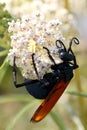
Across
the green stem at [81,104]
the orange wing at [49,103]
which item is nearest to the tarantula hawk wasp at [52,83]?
the orange wing at [49,103]

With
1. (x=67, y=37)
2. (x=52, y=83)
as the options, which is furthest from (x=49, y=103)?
(x=67, y=37)

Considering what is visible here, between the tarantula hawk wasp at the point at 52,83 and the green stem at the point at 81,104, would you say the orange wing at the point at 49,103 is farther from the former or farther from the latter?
the green stem at the point at 81,104

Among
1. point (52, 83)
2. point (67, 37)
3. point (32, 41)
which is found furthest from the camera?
point (67, 37)

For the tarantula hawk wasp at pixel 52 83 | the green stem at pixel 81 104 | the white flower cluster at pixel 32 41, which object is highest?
the white flower cluster at pixel 32 41

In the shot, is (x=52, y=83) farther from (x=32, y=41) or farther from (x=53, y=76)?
(x=32, y=41)

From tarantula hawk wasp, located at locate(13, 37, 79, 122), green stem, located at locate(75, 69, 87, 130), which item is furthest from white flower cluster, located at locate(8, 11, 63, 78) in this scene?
green stem, located at locate(75, 69, 87, 130)
